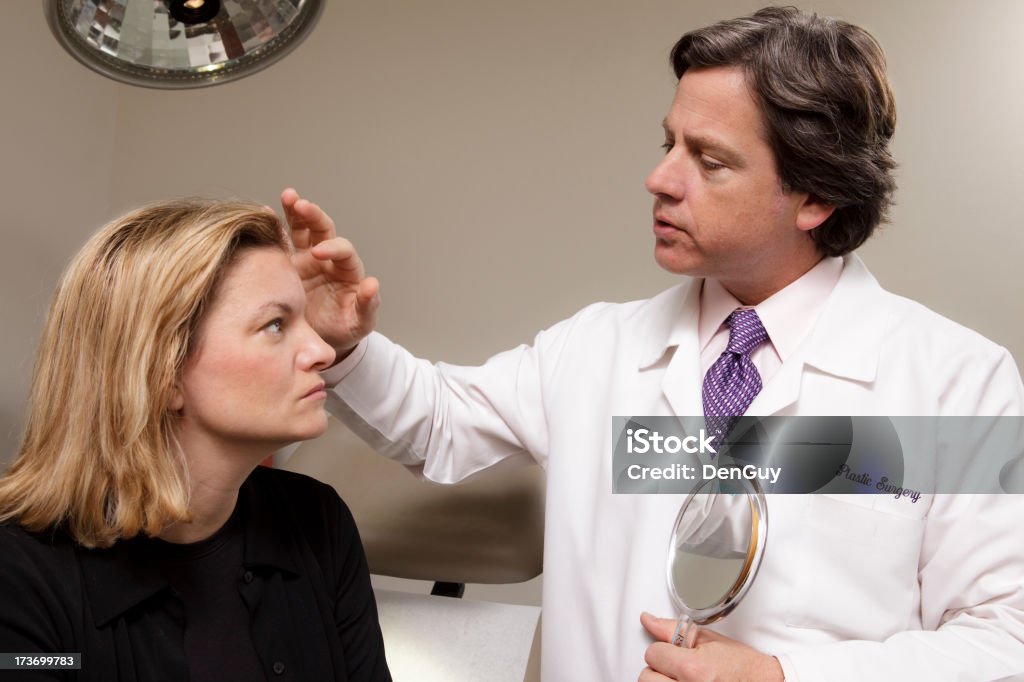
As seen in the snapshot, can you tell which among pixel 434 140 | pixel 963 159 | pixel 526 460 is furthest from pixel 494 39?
pixel 526 460

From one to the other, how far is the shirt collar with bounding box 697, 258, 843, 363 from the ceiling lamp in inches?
27.8

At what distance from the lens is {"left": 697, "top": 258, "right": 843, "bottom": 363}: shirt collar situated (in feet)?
4.64

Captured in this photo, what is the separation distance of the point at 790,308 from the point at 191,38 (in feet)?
2.93

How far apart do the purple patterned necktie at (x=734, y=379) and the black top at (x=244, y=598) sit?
1.77 ft

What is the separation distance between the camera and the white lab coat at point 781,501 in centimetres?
122

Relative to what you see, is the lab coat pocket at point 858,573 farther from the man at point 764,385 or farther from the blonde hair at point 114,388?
the blonde hair at point 114,388

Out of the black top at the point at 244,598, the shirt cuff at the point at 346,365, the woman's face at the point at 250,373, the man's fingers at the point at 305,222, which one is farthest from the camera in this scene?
the shirt cuff at the point at 346,365

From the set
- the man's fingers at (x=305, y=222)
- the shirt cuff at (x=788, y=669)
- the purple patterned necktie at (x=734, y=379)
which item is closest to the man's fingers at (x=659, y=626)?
the shirt cuff at (x=788, y=669)

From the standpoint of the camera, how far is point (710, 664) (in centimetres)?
115

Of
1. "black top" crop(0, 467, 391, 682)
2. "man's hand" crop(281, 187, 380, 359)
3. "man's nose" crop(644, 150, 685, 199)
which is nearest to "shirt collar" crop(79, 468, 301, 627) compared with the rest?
"black top" crop(0, 467, 391, 682)

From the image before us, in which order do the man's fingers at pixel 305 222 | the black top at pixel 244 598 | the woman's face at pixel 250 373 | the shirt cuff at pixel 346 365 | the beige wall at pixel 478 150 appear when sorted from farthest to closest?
the beige wall at pixel 478 150 → the shirt cuff at pixel 346 365 → the man's fingers at pixel 305 222 → the woman's face at pixel 250 373 → the black top at pixel 244 598

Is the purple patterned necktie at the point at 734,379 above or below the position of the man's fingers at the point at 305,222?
below

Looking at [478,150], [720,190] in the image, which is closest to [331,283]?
[720,190]

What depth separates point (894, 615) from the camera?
1.27 metres
